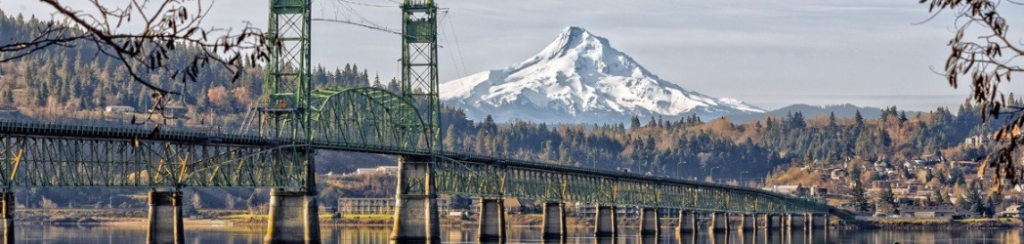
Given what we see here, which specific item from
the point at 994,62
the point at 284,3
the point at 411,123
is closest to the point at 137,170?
the point at 284,3

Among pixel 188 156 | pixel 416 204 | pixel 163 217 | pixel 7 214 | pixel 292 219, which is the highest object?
pixel 188 156

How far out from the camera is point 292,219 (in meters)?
149

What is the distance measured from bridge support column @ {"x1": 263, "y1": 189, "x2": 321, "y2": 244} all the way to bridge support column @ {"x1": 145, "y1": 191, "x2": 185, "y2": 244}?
1150cm

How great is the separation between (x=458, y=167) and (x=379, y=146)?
17.0 metres

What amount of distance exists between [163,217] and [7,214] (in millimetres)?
20190

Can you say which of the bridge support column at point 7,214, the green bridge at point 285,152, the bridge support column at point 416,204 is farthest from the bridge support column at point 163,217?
the bridge support column at point 416,204

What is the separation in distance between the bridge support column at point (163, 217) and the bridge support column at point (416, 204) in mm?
37487

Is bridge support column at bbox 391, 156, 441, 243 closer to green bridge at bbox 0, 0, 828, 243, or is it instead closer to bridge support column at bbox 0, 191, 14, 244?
green bridge at bbox 0, 0, 828, 243

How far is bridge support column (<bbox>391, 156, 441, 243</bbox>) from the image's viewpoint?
6781 inches

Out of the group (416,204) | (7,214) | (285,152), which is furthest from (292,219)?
(7,214)

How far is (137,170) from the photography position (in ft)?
439

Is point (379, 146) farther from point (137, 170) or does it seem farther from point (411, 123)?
point (137, 170)

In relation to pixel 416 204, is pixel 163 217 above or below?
above

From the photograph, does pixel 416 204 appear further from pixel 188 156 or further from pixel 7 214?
pixel 7 214
